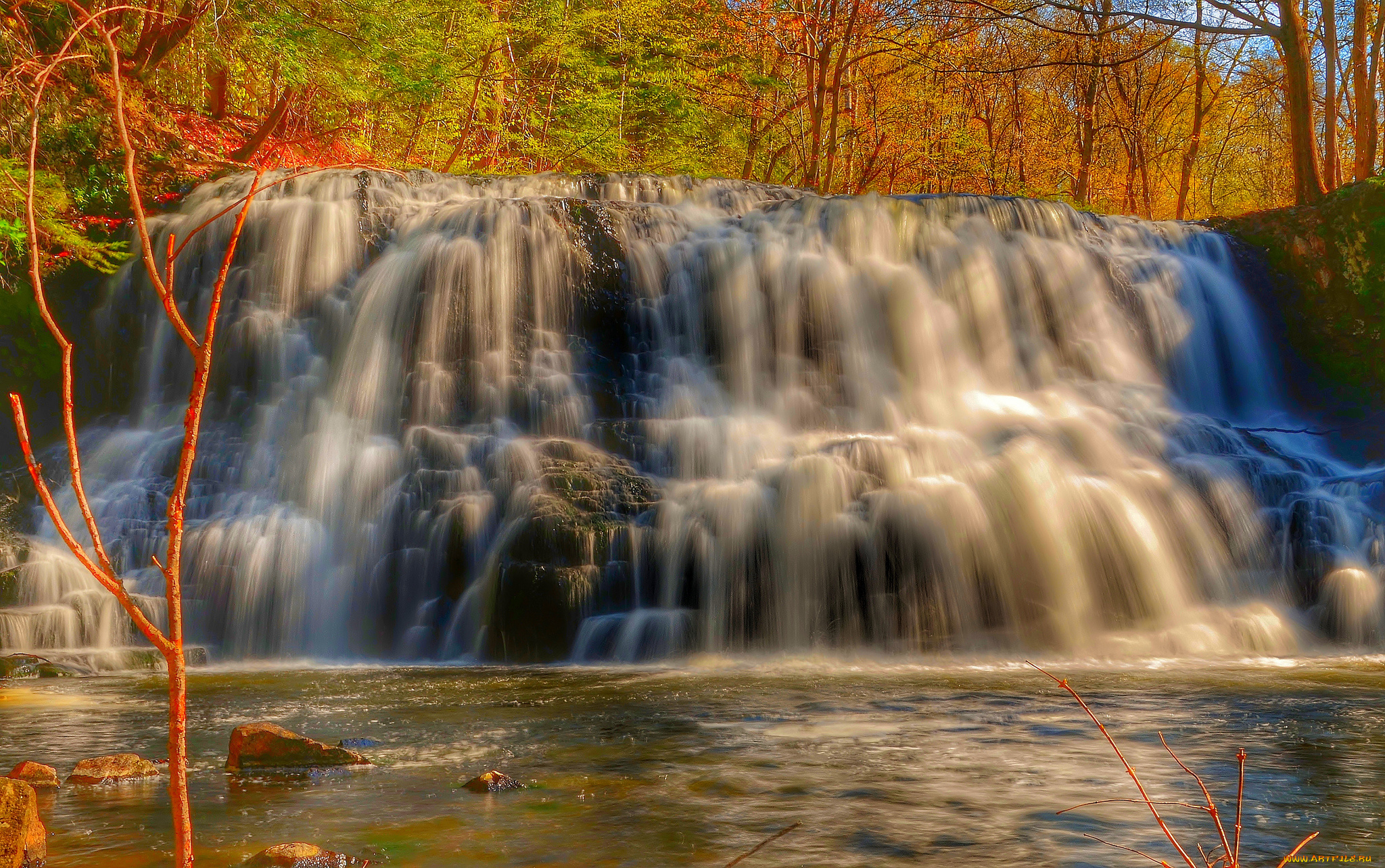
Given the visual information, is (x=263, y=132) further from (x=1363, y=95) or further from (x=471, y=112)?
(x=1363, y=95)

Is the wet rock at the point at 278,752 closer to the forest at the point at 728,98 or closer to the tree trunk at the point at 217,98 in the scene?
the forest at the point at 728,98

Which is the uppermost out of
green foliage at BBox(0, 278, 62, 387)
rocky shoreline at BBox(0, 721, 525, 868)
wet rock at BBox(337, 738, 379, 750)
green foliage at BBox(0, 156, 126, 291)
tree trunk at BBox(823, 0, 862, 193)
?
tree trunk at BBox(823, 0, 862, 193)

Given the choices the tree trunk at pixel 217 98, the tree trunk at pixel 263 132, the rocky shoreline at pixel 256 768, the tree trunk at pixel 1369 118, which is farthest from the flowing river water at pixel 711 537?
the tree trunk at pixel 217 98

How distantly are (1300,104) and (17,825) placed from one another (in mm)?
17227

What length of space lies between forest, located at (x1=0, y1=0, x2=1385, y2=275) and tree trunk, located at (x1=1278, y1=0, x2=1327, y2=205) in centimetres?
3

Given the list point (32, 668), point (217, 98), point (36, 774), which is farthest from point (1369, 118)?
point (217, 98)

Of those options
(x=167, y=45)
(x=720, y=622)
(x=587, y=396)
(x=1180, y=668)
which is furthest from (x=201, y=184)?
(x=1180, y=668)

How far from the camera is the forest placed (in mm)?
14906

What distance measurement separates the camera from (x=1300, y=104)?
15344 mm

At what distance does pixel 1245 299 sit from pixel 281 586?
1264 centimetres

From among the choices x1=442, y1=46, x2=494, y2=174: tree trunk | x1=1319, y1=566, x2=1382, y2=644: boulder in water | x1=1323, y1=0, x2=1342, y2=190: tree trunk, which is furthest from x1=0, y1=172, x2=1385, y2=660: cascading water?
x1=442, y1=46, x2=494, y2=174: tree trunk

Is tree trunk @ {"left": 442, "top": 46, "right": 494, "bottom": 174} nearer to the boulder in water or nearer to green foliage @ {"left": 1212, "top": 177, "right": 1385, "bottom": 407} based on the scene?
green foliage @ {"left": 1212, "top": 177, "right": 1385, "bottom": 407}

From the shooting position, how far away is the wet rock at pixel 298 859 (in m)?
3.29

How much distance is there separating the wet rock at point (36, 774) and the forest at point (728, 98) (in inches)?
436
